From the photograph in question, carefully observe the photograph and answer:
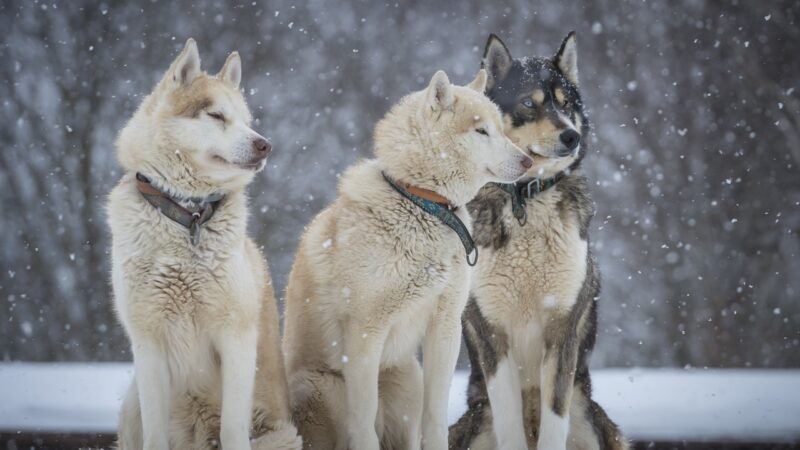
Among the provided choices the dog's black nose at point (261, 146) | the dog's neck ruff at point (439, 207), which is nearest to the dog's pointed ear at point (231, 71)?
the dog's black nose at point (261, 146)

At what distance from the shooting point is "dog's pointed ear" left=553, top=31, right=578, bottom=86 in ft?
13.6

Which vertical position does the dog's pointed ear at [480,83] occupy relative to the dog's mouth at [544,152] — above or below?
above

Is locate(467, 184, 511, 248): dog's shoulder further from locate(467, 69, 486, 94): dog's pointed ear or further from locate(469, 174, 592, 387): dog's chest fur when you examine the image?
locate(467, 69, 486, 94): dog's pointed ear

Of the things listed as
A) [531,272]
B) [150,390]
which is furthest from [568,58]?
[150,390]

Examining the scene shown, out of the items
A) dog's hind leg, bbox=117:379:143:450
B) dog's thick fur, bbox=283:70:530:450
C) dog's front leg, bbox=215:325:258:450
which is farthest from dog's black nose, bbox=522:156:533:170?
dog's hind leg, bbox=117:379:143:450

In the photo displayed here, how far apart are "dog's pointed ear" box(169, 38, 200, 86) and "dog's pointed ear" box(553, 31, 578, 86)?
1.95 m

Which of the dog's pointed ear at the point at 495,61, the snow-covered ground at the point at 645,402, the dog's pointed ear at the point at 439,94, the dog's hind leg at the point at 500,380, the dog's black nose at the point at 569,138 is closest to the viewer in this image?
the dog's pointed ear at the point at 439,94

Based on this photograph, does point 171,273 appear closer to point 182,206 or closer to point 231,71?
point 182,206

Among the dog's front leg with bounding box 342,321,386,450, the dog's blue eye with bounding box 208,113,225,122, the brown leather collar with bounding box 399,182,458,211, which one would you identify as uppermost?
the dog's blue eye with bounding box 208,113,225,122

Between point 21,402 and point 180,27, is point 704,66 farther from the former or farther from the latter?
point 21,402

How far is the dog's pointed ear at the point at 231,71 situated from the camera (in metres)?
3.34

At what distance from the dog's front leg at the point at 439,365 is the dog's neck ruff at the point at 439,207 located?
0.65 feet

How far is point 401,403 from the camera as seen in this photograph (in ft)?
11.8

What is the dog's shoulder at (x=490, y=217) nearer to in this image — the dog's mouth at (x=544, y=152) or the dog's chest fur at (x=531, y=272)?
the dog's chest fur at (x=531, y=272)
